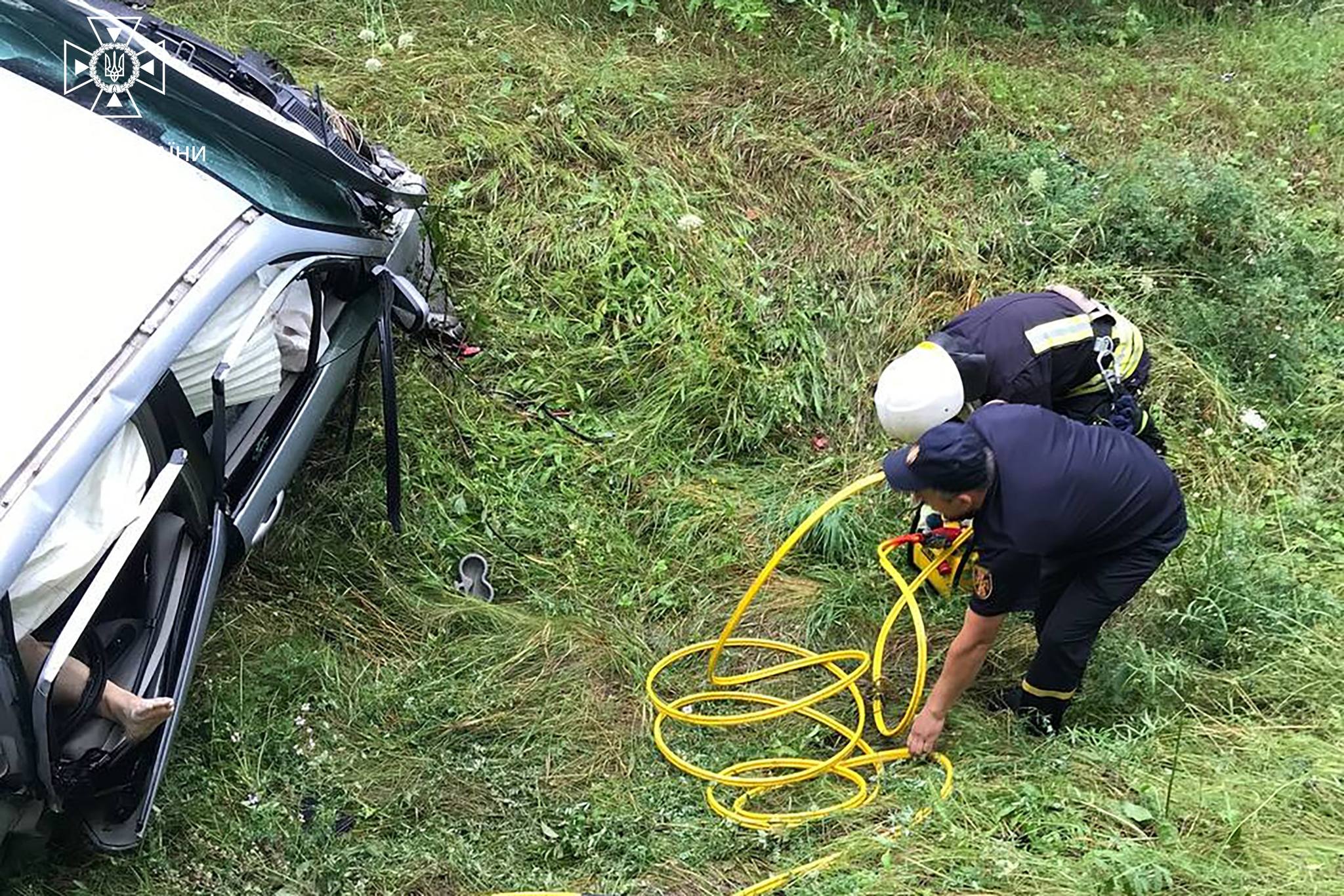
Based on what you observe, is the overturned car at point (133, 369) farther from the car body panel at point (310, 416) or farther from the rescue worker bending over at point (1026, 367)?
the rescue worker bending over at point (1026, 367)

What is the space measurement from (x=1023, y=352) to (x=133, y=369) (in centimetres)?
263

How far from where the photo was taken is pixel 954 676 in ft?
10.7

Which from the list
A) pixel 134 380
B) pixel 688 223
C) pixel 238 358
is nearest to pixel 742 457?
pixel 688 223

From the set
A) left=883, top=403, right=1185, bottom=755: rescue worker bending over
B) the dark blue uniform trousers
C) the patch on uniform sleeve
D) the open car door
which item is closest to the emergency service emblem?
the open car door

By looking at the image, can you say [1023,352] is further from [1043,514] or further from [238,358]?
[238,358]

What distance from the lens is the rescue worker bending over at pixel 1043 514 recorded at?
2.94 metres

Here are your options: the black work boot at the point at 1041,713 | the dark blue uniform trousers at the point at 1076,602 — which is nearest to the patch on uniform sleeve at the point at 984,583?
the dark blue uniform trousers at the point at 1076,602

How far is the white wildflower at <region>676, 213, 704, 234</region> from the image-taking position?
206 inches

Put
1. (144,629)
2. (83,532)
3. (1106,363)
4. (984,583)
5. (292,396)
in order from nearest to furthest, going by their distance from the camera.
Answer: (83,532) < (144,629) < (984,583) < (292,396) < (1106,363)

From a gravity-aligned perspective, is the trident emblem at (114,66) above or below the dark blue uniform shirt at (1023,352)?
above

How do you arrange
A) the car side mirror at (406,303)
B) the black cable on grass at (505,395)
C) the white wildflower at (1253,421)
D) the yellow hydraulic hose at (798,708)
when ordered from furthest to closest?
the white wildflower at (1253,421), the black cable on grass at (505,395), the car side mirror at (406,303), the yellow hydraulic hose at (798,708)

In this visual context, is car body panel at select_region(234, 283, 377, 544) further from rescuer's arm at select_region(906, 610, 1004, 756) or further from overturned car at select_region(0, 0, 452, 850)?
rescuer's arm at select_region(906, 610, 1004, 756)

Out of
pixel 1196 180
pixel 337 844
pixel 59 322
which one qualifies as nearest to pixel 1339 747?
pixel 337 844

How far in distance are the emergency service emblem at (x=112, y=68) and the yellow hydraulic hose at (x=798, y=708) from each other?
250 centimetres
